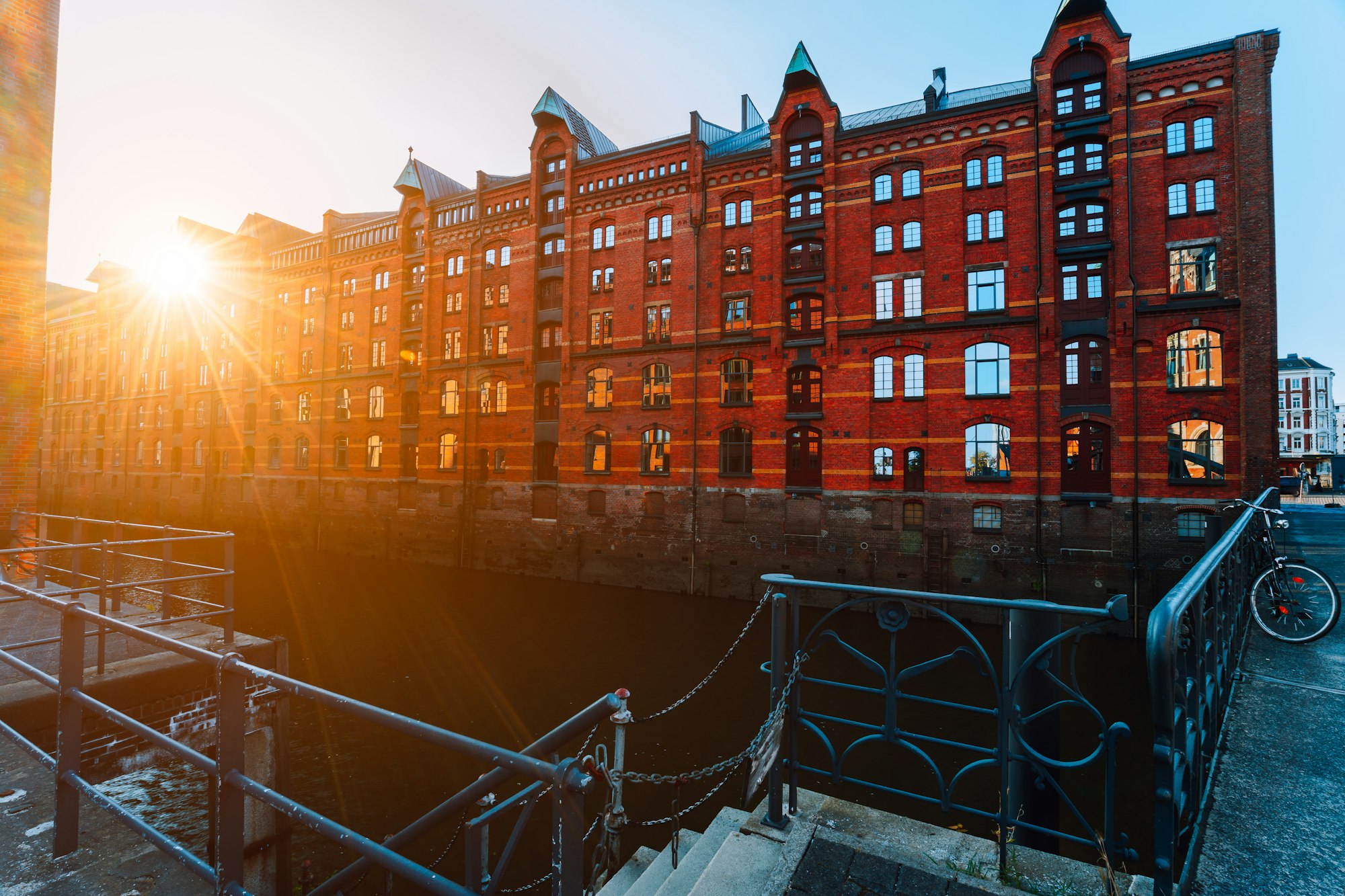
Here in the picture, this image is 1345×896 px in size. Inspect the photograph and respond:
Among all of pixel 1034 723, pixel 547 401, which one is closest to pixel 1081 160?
pixel 1034 723

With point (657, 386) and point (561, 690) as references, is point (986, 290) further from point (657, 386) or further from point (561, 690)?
point (561, 690)

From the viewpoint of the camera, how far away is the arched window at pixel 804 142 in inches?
873

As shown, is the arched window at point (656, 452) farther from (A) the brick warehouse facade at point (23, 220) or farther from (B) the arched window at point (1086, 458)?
(A) the brick warehouse facade at point (23, 220)

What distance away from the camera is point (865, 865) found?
269 cm

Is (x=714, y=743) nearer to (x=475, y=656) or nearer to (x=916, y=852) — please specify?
(x=475, y=656)

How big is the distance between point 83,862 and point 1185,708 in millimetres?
4884

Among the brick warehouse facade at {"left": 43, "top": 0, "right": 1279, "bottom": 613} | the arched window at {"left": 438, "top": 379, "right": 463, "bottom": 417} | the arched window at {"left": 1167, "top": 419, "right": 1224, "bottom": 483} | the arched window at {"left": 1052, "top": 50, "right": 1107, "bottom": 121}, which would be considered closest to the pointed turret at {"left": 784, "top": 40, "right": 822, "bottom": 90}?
the brick warehouse facade at {"left": 43, "top": 0, "right": 1279, "bottom": 613}

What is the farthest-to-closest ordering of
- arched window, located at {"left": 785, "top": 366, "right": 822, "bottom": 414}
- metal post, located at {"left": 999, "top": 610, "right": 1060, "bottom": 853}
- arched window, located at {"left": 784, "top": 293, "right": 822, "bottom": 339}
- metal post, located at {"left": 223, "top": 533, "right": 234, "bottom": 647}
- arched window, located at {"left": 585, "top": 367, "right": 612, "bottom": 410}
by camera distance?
arched window, located at {"left": 585, "top": 367, "right": 612, "bottom": 410} < arched window, located at {"left": 784, "top": 293, "right": 822, "bottom": 339} < arched window, located at {"left": 785, "top": 366, "right": 822, "bottom": 414} < metal post, located at {"left": 223, "top": 533, "right": 234, "bottom": 647} < metal post, located at {"left": 999, "top": 610, "right": 1060, "bottom": 853}

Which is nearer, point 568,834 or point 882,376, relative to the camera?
point 568,834

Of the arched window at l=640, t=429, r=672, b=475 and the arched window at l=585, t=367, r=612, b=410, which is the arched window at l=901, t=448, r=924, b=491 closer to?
the arched window at l=640, t=429, r=672, b=475

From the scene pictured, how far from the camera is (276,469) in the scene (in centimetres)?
3588

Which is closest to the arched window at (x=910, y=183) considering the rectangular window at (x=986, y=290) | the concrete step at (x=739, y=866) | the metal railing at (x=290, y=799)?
the rectangular window at (x=986, y=290)

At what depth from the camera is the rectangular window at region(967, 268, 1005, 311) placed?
19625mm

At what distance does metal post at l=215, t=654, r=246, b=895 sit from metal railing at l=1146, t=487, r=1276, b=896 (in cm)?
310
